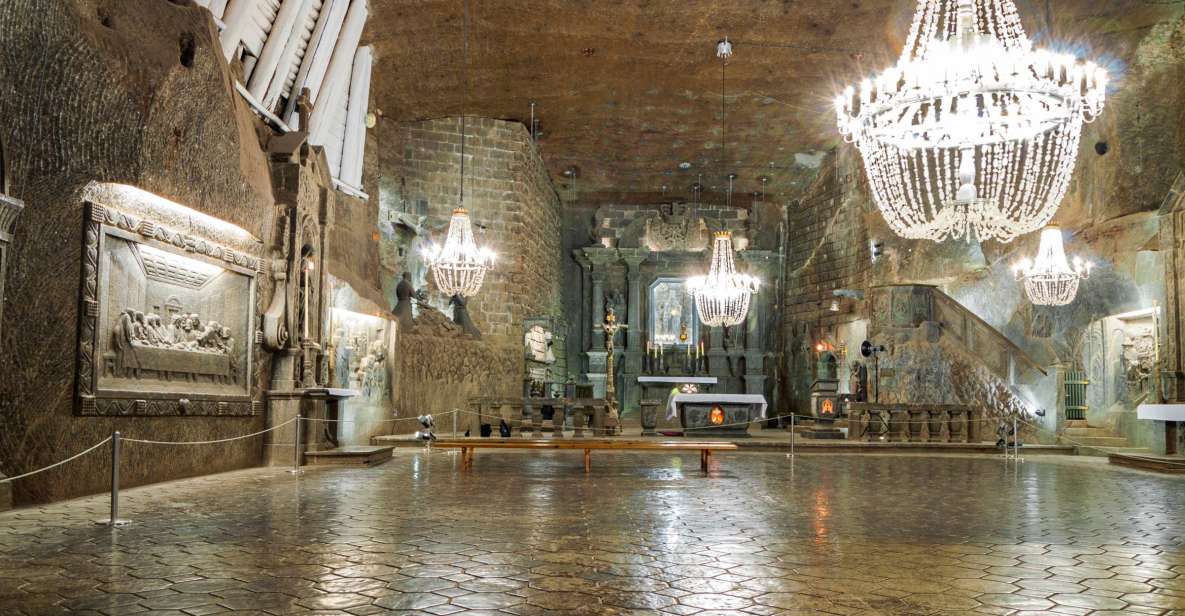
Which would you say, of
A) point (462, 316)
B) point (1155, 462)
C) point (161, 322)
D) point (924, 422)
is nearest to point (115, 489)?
point (161, 322)

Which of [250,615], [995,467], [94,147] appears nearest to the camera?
[250,615]

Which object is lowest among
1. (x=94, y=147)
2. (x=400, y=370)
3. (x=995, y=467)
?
(x=995, y=467)

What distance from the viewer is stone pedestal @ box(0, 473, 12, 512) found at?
18.3ft

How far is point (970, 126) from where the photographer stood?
8109 mm

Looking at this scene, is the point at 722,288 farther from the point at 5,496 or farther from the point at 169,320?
the point at 5,496

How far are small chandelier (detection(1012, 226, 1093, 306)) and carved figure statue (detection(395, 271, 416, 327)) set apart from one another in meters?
10.1

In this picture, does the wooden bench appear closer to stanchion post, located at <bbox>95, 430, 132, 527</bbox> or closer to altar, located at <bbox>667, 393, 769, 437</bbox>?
stanchion post, located at <bbox>95, 430, 132, 527</bbox>

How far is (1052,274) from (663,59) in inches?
280

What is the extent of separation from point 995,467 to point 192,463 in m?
8.42

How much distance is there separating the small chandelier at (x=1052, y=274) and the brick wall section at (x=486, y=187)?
31.1 ft

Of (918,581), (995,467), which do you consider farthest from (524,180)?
(918,581)

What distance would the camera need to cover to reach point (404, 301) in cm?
1554

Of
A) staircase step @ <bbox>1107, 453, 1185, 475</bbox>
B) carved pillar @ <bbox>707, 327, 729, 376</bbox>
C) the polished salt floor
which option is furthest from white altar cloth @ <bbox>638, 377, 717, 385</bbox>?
the polished salt floor

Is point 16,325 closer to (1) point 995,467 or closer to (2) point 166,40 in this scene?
(2) point 166,40
